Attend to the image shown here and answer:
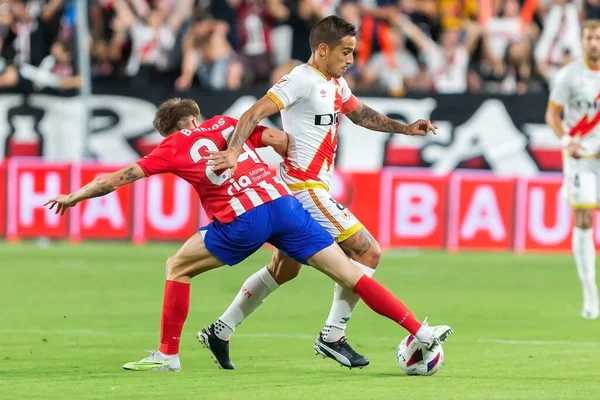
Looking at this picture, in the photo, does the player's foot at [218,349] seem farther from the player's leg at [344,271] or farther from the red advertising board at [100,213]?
the red advertising board at [100,213]

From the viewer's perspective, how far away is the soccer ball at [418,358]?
8.02 meters

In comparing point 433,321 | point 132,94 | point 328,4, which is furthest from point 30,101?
point 433,321

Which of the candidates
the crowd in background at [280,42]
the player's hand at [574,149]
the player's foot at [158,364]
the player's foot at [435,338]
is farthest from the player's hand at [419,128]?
the crowd in background at [280,42]

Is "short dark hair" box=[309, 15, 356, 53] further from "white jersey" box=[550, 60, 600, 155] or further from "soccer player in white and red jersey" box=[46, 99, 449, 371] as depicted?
"white jersey" box=[550, 60, 600, 155]

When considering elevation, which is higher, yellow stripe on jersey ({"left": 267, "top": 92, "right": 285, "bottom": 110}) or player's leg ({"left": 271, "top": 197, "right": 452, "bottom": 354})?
yellow stripe on jersey ({"left": 267, "top": 92, "right": 285, "bottom": 110})

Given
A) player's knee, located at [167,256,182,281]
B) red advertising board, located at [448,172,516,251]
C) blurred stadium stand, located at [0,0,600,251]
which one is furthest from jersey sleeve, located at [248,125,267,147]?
red advertising board, located at [448,172,516,251]

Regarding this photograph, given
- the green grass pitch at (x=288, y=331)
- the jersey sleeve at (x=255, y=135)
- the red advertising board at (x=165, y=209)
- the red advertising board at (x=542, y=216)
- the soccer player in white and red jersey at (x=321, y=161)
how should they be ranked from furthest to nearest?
the red advertising board at (x=165, y=209)
the red advertising board at (x=542, y=216)
the soccer player in white and red jersey at (x=321, y=161)
the jersey sleeve at (x=255, y=135)
the green grass pitch at (x=288, y=331)

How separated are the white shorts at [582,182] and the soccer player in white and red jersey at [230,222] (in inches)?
172

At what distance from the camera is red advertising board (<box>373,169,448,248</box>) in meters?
18.3

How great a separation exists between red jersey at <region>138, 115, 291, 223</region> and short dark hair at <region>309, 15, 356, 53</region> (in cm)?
72

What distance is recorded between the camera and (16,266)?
15734mm

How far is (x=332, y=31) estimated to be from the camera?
8.38 meters

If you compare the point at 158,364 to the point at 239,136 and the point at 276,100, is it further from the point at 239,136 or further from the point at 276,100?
the point at 276,100

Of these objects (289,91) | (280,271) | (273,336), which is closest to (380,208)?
(273,336)
